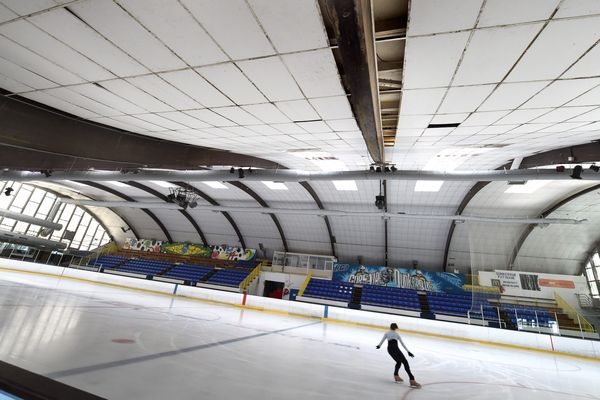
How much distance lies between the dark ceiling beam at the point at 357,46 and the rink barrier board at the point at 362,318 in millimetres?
13298

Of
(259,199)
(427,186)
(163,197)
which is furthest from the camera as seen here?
(163,197)

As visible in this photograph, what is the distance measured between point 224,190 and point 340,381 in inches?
750

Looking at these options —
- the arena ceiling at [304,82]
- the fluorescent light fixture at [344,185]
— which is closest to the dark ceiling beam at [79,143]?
the arena ceiling at [304,82]

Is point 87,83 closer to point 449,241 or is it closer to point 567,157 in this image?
point 567,157

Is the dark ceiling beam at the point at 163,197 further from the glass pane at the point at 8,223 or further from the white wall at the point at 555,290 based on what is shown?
the white wall at the point at 555,290

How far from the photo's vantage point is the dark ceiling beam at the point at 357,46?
2.59 metres

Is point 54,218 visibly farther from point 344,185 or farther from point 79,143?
point 344,185

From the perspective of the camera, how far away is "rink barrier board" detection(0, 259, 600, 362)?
12.4 metres

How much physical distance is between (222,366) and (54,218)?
34087mm

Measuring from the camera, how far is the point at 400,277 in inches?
908

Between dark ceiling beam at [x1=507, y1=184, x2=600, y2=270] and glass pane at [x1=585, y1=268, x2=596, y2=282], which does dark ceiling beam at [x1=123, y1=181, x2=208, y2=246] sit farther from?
glass pane at [x1=585, y1=268, x2=596, y2=282]

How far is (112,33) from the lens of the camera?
11.6ft

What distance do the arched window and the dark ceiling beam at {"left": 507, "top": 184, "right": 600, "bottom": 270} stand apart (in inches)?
1571

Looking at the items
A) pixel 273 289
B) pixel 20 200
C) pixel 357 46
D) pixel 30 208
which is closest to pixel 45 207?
pixel 30 208
